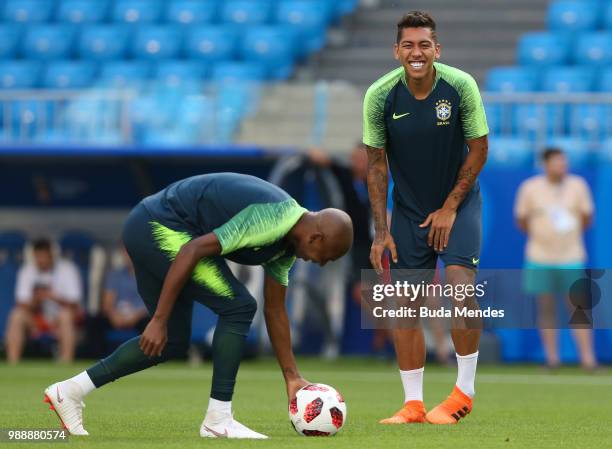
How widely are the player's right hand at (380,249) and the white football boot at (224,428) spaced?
1.56 meters

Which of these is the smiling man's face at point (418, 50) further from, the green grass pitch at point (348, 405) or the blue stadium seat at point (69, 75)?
the blue stadium seat at point (69, 75)

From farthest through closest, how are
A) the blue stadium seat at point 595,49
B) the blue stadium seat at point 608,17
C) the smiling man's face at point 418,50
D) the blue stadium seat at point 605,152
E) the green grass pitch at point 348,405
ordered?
1. the blue stadium seat at point 608,17
2. the blue stadium seat at point 595,49
3. the blue stadium seat at point 605,152
4. the smiling man's face at point 418,50
5. the green grass pitch at point 348,405

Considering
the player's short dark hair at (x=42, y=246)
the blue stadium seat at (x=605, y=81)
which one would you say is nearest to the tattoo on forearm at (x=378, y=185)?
the player's short dark hair at (x=42, y=246)

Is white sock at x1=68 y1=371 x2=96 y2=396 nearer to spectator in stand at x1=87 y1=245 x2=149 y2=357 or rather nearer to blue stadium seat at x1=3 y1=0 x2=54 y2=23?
spectator in stand at x1=87 y1=245 x2=149 y2=357

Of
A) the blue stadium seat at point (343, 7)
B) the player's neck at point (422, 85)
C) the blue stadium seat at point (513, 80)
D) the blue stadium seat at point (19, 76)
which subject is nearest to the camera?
the player's neck at point (422, 85)

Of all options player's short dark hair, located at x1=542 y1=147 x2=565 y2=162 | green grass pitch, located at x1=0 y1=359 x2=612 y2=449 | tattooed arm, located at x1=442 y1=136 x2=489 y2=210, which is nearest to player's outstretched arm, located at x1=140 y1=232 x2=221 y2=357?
green grass pitch, located at x1=0 y1=359 x2=612 y2=449

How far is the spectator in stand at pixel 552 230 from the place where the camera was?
14.7 m

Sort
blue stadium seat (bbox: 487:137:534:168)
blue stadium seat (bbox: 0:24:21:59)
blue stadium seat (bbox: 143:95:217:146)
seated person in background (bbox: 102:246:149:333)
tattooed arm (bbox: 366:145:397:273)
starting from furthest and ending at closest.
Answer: blue stadium seat (bbox: 0:24:21:59) → seated person in background (bbox: 102:246:149:333) → blue stadium seat (bbox: 143:95:217:146) → blue stadium seat (bbox: 487:137:534:168) → tattooed arm (bbox: 366:145:397:273)

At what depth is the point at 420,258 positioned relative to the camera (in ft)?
27.9

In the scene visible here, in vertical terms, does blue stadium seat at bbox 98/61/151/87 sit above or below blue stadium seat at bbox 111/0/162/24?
below

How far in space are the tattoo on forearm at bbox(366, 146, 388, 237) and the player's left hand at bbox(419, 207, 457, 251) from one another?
31 cm

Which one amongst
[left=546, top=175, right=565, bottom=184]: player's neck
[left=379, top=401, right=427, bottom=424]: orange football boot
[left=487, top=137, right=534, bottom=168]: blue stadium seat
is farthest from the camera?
[left=487, top=137, right=534, bottom=168]: blue stadium seat

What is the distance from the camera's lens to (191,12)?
69.1 feet

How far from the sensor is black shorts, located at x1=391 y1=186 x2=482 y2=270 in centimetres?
838
